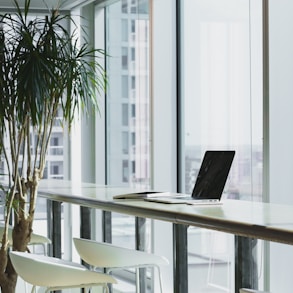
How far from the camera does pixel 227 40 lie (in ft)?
15.9

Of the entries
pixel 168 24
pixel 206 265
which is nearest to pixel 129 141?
pixel 168 24

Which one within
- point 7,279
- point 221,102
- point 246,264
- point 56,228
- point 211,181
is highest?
point 221,102

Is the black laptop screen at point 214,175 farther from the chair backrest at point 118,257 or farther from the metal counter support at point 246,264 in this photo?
the metal counter support at point 246,264

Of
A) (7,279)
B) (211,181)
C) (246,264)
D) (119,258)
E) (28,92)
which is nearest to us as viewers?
(246,264)

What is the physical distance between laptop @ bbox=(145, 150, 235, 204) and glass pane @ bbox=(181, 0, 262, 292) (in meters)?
0.88

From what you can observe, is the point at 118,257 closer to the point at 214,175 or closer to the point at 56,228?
the point at 214,175

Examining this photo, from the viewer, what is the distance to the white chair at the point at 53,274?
318cm

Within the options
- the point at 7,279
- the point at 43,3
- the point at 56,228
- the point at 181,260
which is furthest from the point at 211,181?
the point at 43,3

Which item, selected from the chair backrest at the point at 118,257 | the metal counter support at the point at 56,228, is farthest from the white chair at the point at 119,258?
the metal counter support at the point at 56,228

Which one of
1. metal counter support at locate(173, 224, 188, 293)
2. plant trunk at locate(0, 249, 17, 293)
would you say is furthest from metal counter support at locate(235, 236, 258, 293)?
plant trunk at locate(0, 249, 17, 293)

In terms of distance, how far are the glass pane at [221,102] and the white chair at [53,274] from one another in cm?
152

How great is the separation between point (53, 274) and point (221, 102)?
6.89ft

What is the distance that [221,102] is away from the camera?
194 inches
